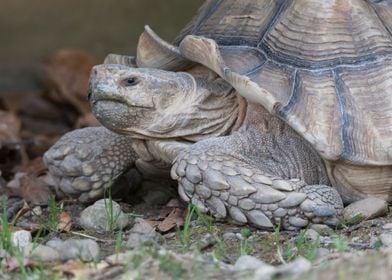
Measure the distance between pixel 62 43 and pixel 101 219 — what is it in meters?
3.97

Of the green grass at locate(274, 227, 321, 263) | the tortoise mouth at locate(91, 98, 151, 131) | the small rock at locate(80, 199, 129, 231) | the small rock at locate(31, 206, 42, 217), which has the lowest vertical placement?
the small rock at locate(31, 206, 42, 217)

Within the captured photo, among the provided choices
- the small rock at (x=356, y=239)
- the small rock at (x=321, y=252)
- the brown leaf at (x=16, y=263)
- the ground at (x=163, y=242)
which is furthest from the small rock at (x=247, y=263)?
the brown leaf at (x=16, y=263)

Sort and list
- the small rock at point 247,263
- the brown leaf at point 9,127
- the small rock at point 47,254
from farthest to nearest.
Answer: the brown leaf at point 9,127 → the small rock at point 47,254 → the small rock at point 247,263

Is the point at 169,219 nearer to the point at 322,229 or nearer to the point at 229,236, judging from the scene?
the point at 229,236

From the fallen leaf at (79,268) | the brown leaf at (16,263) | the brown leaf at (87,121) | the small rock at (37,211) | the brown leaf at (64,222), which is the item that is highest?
the fallen leaf at (79,268)

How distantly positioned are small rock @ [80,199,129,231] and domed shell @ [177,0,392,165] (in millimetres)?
774

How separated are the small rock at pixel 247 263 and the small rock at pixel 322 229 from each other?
2.20 feet

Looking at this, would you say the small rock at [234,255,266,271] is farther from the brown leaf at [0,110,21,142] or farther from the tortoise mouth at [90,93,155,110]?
the brown leaf at [0,110,21,142]

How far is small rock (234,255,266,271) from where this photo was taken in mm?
3054

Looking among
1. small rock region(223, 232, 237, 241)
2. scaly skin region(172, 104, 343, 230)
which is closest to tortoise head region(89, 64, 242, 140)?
scaly skin region(172, 104, 343, 230)

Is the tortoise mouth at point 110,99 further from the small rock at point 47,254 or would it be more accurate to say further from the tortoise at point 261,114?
the small rock at point 47,254

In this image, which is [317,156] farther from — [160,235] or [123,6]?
[123,6]

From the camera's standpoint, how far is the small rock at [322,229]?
3.78m

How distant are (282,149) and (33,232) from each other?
118 centimetres
